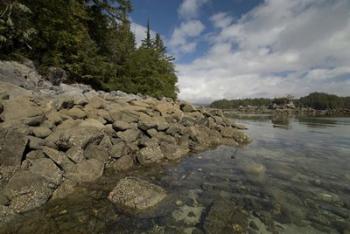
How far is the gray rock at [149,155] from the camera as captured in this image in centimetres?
823

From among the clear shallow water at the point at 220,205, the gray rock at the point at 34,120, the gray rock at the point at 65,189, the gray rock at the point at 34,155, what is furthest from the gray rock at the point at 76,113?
the gray rock at the point at 65,189

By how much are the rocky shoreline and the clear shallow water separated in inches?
22.3

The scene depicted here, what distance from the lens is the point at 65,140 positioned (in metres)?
6.92

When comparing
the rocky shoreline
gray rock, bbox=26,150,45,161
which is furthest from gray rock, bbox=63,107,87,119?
gray rock, bbox=26,150,45,161

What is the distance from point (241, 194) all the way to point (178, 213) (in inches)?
76.9

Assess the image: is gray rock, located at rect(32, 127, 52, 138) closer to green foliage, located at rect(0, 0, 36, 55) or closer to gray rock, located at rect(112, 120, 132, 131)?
gray rock, located at rect(112, 120, 132, 131)

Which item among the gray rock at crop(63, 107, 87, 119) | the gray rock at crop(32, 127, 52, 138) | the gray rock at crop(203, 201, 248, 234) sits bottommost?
the gray rock at crop(203, 201, 248, 234)

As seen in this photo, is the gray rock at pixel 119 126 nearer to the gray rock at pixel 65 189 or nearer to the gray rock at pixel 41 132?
the gray rock at pixel 41 132

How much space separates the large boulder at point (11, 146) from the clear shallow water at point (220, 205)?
6.12ft

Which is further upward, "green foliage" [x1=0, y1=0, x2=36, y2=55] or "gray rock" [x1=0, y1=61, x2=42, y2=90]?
"green foliage" [x1=0, y1=0, x2=36, y2=55]

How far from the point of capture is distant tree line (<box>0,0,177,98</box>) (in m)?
12.7

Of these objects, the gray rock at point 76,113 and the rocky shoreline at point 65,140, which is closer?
the rocky shoreline at point 65,140

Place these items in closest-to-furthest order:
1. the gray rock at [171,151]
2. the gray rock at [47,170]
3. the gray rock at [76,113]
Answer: the gray rock at [47,170]
the gray rock at [76,113]
the gray rock at [171,151]

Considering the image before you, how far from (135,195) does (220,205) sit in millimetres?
2077
